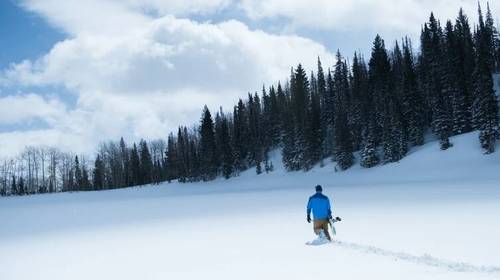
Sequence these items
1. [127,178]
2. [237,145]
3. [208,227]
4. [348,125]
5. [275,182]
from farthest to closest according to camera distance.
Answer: [127,178] → [237,145] → [348,125] → [275,182] → [208,227]

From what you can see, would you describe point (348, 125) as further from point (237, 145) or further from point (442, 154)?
point (237, 145)

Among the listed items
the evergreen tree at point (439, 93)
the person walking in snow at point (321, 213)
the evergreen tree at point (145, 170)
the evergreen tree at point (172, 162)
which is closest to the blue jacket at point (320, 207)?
the person walking in snow at point (321, 213)

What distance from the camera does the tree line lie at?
63.6m

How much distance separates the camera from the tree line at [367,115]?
63572mm

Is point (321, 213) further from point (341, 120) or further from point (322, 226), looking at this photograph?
point (341, 120)

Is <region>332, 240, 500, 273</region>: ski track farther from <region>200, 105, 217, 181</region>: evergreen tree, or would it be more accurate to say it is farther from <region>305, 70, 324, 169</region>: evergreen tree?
<region>200, 105, 217, 181</region>: evergreen tree

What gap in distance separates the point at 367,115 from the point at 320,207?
6409 cm

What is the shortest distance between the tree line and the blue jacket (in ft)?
147

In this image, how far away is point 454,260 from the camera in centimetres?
1110

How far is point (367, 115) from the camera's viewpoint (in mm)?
77125

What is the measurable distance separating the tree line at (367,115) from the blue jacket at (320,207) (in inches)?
1764

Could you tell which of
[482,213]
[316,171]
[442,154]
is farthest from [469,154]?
[482,213]

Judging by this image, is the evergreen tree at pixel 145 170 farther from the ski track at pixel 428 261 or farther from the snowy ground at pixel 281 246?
the ski track at pixel 428 261

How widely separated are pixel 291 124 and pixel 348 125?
13396mm
